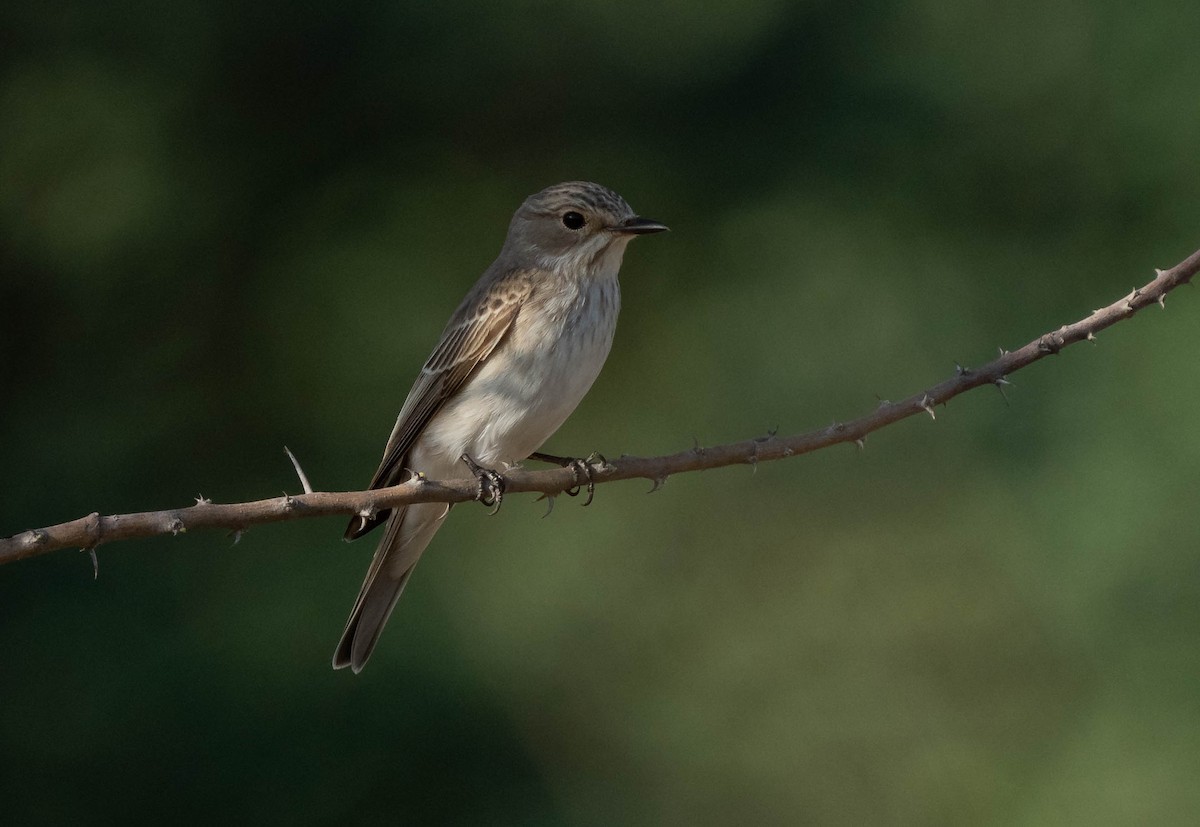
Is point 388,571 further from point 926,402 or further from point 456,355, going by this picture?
point 926,402

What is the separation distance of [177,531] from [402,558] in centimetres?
192

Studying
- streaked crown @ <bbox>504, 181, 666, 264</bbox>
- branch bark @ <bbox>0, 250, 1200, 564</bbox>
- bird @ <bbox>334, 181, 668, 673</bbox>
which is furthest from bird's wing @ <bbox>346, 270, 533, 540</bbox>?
branch bark @ <bbox>0, 250, 1200, 564</bbox>

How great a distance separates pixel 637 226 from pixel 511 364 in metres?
0.49

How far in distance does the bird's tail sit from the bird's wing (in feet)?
0.22


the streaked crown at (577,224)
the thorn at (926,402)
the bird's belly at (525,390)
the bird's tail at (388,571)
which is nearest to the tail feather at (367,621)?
the bird's tail at (388,571)

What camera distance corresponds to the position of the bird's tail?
367 cm

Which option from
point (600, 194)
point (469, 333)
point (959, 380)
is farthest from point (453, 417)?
point (959, 380)

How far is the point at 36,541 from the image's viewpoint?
183 centimetres

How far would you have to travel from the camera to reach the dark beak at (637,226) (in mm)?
3328

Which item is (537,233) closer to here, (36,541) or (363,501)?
(363,501)

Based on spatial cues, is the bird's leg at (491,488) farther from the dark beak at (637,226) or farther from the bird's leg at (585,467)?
the dark beak at (637,226)

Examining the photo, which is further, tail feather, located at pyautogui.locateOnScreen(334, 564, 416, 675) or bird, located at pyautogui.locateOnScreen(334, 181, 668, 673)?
tail feather, located at pyautogui.locateOnScreen(334, 564, 416, 675)

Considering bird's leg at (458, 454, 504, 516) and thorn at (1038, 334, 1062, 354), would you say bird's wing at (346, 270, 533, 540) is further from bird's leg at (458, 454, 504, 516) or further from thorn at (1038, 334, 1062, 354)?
thorn at (1038, 334, 1062, 354)

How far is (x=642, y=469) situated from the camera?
8.16 feet
